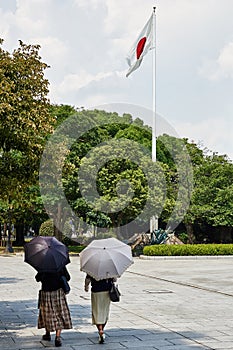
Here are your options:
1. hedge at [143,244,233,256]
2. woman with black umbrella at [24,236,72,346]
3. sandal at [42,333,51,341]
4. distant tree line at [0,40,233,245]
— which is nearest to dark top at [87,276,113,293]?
woman with black umbrella at [24,236,72,346]

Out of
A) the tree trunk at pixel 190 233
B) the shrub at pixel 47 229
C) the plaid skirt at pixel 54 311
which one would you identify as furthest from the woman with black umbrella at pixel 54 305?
the tree trunk at pixel 190 233

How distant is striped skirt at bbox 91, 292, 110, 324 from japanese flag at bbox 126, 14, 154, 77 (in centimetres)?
2174

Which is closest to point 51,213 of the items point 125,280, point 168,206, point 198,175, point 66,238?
point 66,238

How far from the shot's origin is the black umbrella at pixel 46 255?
→ 732 centimetres

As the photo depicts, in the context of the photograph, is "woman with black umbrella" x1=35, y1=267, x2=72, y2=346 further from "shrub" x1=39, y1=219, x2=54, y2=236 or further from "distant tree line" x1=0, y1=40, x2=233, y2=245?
"shrub" x1=39, y1=219, x2=54, y2=236

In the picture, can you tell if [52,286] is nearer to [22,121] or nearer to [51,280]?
[51,280]

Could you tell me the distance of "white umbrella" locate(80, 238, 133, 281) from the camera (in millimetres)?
7516

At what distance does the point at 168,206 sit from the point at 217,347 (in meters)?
24.4

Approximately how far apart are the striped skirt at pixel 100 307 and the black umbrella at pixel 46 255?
2.39 feet

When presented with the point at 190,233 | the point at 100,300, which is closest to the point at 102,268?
the point at 100,300

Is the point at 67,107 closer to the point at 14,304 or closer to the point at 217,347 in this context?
the point at 14,304

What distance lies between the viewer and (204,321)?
958cm

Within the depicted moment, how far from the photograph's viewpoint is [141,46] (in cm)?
2877

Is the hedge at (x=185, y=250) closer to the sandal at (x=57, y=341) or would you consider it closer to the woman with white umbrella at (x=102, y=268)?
the woman with white umbrella at (x=102, y=268)
